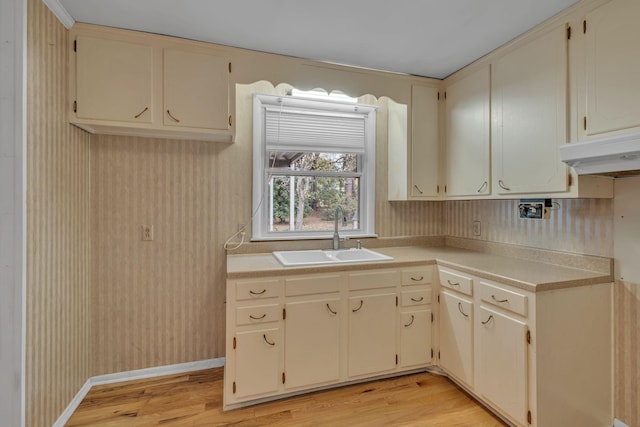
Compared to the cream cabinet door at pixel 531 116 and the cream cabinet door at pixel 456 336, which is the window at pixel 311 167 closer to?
the cream cabinet door at pixel 456 336

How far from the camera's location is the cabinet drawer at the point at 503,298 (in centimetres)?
169

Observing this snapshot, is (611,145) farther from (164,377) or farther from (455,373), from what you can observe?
(164,377)

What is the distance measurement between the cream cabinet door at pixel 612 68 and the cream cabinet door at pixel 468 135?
0.65m

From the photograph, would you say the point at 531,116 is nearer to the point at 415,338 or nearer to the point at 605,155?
the point at 605,155

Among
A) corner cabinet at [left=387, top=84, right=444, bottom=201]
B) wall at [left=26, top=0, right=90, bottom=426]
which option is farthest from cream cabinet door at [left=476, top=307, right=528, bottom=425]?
wall at [left=26, top=0, right=90, bottom=426]

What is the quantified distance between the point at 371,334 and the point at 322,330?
37cm

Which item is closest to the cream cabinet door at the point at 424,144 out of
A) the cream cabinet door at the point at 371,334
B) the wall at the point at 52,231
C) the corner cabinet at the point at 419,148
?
the corner cabinet at the point at 419,148

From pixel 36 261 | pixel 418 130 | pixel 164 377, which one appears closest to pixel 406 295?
pixel 418 130

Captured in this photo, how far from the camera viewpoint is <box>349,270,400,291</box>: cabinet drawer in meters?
2.16

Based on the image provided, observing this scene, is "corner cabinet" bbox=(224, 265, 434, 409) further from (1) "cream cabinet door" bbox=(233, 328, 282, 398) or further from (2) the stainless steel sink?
(2) the stainless steel sink

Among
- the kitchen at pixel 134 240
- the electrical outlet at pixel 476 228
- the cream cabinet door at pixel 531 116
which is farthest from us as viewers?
the electrical outlet at pixel 476 228

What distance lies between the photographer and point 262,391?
6.50 feet

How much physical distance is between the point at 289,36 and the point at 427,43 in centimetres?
92

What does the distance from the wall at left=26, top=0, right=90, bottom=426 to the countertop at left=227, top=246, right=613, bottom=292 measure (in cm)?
94
